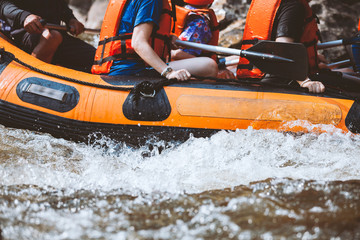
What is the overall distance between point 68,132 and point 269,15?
164 cm

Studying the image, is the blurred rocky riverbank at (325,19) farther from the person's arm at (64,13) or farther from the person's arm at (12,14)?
the person's arm at (12,14)

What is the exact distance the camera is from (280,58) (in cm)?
267

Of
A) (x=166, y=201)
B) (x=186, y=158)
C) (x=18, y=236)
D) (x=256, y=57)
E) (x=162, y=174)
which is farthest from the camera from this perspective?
(x=256, y=57)

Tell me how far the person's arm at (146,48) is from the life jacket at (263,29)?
630mm

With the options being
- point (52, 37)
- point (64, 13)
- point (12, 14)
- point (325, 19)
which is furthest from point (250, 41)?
point (325, 19)

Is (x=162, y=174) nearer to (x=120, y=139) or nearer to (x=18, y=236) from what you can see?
(x=120, y=139)

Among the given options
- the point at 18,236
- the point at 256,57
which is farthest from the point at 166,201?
the point at 256,57

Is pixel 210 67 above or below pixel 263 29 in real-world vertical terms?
below

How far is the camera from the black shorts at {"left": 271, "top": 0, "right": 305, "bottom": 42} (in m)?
2.77

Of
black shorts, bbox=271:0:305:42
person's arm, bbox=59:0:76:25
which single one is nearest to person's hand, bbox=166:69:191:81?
black shorts, bbox=271:0:305:42

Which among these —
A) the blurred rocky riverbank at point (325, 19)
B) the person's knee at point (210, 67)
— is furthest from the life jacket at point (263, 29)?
the blurred rocky riverbank at point (325, 19)

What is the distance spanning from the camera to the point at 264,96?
2537mm

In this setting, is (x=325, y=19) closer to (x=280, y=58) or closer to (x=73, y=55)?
(x=280, y=58)

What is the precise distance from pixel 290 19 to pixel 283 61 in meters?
0.33
